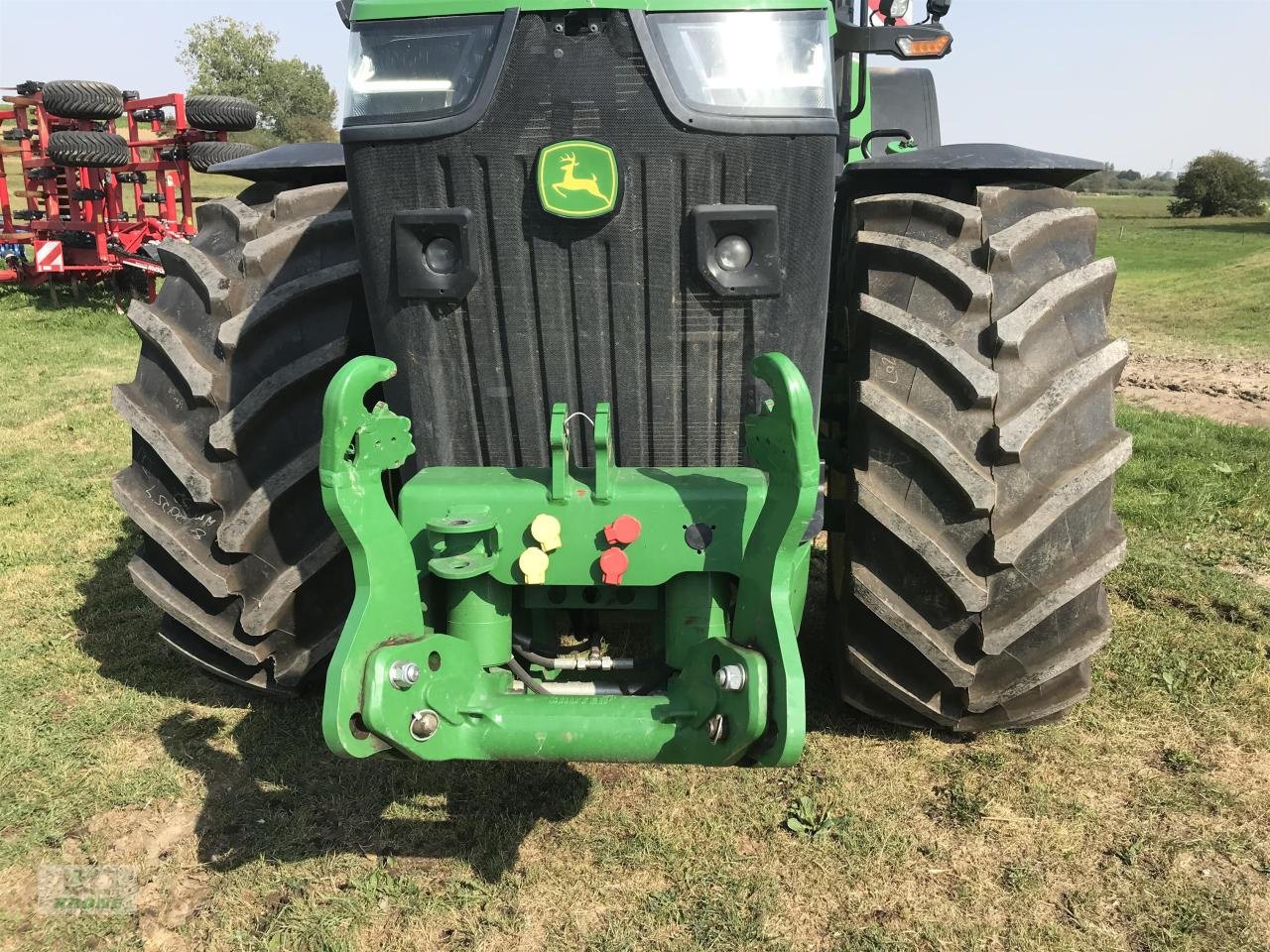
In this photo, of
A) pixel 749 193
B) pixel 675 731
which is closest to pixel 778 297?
pixel 749 193

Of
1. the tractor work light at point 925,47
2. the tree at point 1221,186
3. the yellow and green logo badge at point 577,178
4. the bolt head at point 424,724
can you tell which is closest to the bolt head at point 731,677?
the bolt head at point 424,724

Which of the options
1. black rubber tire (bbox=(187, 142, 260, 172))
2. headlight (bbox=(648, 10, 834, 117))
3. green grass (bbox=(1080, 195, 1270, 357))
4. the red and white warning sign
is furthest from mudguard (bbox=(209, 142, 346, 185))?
green grass (bbox=(1080, 195, 1270, 357))

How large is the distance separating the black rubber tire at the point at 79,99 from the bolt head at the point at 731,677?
13139 mm

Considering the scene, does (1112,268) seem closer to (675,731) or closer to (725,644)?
(725,644)

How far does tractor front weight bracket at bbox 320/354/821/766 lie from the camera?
7.11ft

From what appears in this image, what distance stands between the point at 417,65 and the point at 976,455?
5.66ft

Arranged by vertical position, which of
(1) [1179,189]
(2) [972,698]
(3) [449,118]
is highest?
(3) [449,118]

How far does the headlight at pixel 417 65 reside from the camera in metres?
2.33

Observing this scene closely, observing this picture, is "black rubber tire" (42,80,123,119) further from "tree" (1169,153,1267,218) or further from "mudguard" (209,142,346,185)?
"tree" (1169,153,1267,218)

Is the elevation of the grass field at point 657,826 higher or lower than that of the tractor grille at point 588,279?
lower

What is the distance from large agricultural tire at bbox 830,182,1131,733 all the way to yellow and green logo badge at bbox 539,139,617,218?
85 cm

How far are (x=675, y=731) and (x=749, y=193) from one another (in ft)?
4.16

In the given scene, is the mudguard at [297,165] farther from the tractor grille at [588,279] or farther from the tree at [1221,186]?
the tree at [1221,186]

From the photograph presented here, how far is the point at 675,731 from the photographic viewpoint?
7.25 ft
